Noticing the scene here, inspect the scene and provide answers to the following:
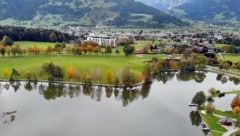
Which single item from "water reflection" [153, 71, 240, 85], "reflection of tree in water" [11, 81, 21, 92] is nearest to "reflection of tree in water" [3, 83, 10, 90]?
"reflection of tree in water" [11, 81, 21, 92]

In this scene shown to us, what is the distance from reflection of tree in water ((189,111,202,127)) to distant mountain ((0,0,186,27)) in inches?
5110

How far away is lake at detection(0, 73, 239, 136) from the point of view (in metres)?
42.3

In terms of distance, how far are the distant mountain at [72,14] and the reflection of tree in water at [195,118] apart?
5110 inches

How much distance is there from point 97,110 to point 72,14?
142615 millimetres

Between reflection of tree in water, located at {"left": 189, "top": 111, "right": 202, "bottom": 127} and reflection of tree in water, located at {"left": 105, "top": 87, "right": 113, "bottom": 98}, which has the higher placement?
reflection of tree in water, located at {"left": 105, "top": 87, "right": 113, "bottom": 98}

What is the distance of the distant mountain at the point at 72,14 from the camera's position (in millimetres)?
180375

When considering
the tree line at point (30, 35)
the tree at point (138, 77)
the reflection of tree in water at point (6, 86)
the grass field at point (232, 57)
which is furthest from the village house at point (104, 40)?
the reflection of tree in water at point (6, 86)

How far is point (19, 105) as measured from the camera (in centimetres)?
5100

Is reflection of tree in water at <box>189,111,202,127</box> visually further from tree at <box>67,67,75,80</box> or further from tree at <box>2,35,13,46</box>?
tree at <box>2,35,13,46</box>

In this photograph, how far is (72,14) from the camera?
615 feet

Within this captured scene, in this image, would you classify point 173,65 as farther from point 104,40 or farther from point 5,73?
point 5,73

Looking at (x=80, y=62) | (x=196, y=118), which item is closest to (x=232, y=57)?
(x=80, y=62)

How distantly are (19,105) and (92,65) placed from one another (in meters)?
25.0

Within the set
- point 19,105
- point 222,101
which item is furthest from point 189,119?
point 19,105
